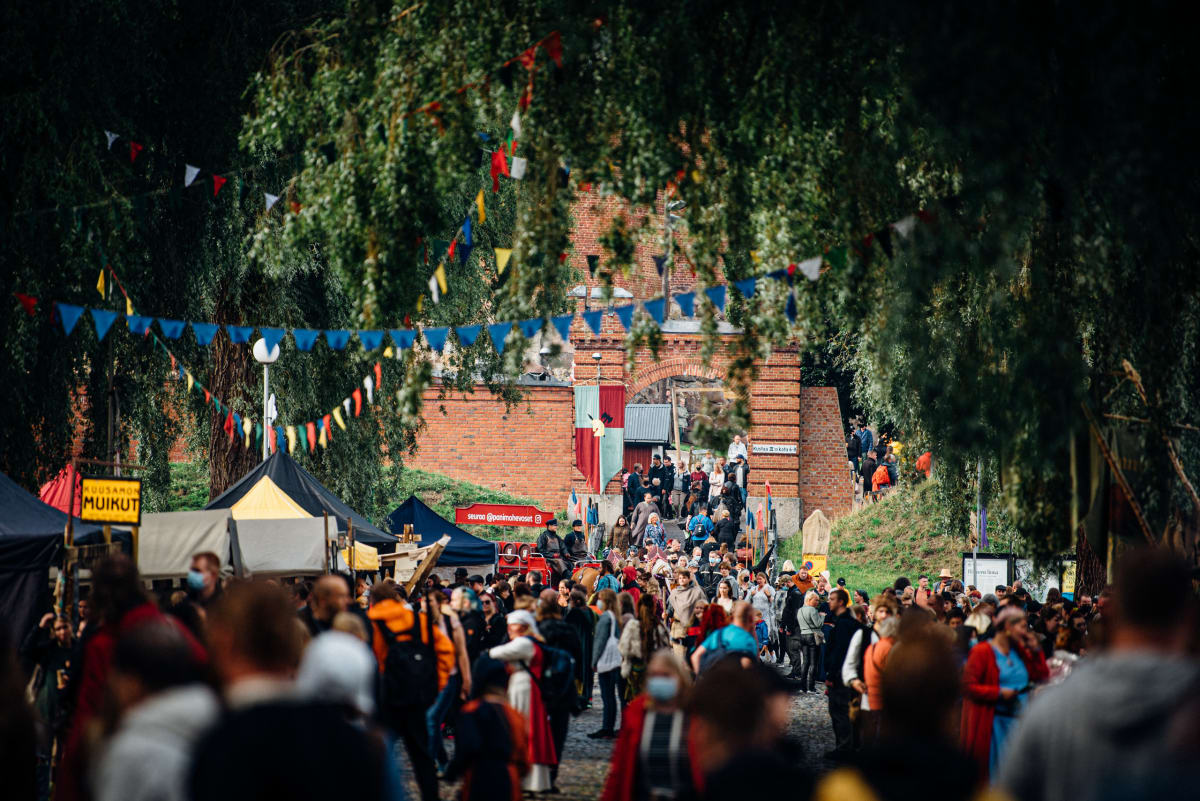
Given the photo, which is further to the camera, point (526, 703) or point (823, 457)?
point (823, 457)

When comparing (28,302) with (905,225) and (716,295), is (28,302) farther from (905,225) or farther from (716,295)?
(905,225)

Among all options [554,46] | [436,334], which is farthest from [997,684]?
[436,334]

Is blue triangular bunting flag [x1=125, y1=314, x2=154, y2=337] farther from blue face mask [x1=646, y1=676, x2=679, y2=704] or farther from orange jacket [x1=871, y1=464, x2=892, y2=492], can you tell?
orange jacket [x1=871, y1=464, x2=892, y2=492]

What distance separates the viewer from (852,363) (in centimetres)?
2502

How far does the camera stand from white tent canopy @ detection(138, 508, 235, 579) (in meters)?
14.9

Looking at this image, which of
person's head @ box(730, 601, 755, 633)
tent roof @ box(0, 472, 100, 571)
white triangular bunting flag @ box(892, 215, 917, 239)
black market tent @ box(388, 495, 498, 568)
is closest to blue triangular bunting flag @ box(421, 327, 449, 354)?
tent roof @ box(0, 472, 100, 571)

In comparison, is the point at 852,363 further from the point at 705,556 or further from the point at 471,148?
the point at 471,148

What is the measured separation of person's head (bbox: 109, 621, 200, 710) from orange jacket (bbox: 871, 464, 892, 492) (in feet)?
114

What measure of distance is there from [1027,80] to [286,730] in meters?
5.71

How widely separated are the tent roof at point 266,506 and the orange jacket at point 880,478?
23556 millimetres

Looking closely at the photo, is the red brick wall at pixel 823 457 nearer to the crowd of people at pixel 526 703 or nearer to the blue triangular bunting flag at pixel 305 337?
the blue triangular bunting flag at pixel 305 337

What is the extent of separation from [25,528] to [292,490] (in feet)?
18.5

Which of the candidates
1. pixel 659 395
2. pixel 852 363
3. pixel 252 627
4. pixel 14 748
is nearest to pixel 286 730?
pixel 252 627

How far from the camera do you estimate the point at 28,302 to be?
1402 centimetres
